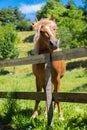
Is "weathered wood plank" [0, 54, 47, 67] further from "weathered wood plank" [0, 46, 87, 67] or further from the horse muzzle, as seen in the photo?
the horse muzzle

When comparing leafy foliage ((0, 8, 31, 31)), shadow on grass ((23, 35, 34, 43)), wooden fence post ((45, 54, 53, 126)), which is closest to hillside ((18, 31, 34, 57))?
shadow on grass ((23, 35, 34, 43))

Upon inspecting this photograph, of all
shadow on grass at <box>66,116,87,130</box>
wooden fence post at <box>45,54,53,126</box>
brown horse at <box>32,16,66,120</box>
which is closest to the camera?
shadow on grass at <box>66,116,87,130</box>

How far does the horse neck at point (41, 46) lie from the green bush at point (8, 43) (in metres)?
64.6

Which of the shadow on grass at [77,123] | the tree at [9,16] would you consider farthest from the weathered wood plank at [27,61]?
the tree at [9,16]

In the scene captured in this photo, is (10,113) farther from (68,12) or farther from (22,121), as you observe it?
(68,12)

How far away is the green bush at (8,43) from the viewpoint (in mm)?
73438

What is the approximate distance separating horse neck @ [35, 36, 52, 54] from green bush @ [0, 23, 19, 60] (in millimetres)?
64630

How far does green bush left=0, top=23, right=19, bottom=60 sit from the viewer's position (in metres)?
73.4

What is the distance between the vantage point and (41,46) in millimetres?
8672

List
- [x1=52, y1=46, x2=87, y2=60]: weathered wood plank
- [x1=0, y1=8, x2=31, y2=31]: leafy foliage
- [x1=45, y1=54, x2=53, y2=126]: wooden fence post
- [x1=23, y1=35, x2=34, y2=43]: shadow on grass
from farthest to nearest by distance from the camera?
[x1=0, y1=8, x2=31, y2=31]: leafy foliage < [x1=23, y1=35, x2=34, y2=43]: shadow on grass < [x1=45, y1=54, x2=53, y2=126]: wooden fence post < [x1=52, y1=46, x2=87, y2=60]: weathered wood plank

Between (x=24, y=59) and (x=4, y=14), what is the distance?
14717 cm

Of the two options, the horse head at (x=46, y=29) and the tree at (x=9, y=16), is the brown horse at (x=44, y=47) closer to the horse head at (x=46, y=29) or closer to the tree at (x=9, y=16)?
the horse head at (x=46, y=29)

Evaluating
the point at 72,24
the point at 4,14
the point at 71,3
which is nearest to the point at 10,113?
the point at 72,24

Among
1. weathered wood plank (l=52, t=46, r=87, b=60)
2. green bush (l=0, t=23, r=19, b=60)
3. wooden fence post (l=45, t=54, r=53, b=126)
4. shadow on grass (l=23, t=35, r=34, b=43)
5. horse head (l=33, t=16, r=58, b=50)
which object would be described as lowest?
shadow on grass (l=23, t=35, r=34, b=43)
